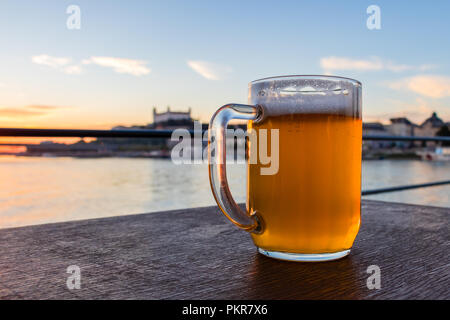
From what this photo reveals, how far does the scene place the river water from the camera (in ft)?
73.2

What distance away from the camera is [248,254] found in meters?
0.37

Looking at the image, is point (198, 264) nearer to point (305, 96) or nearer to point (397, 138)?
point (305, 96)

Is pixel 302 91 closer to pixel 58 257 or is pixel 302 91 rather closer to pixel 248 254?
pixel 248 254

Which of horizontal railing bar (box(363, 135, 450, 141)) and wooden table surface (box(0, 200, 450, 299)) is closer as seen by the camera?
wooden table surface (box(0, 200, 450, 299))

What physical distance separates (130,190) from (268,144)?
3403cm

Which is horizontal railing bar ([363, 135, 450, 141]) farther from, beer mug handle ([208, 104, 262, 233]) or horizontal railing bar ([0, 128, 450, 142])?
beer mug handle ([208, 104, 262, 233])

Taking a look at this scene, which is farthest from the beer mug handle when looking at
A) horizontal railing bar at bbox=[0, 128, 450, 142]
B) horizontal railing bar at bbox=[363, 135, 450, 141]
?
horizontal railing bar at bbox=[363, 135, 450, 141]

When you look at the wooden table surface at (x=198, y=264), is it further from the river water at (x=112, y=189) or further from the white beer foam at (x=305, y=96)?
the river water at (x=112, y=189)

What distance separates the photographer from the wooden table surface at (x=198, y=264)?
262mm

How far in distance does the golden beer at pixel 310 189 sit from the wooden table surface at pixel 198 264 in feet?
0.07

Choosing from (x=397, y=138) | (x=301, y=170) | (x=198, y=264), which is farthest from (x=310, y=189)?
(x=397, y=138)

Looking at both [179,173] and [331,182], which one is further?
[179,173]

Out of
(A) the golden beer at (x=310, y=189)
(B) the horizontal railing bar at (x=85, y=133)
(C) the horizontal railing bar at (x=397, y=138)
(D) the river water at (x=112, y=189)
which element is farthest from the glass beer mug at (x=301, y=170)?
(D) the river water at (x=112, y=189)
